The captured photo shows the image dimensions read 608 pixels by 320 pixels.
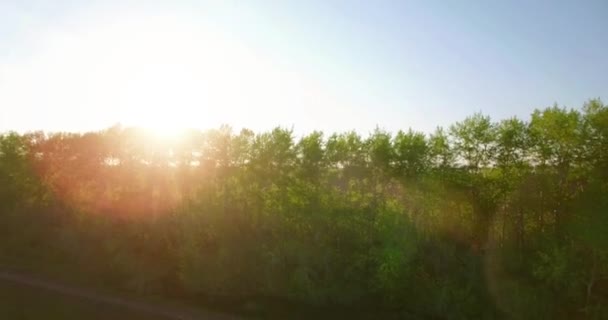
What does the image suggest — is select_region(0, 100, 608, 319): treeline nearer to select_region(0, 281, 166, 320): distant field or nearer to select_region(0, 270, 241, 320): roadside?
select_region(0, 270, 241, 320): roadside

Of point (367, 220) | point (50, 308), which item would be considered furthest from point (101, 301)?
point (367, 220)

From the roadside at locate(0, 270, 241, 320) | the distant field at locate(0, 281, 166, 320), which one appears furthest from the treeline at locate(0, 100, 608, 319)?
the distant field at locate(0, 281, 166, 320)

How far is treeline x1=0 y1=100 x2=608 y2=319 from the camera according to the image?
1166 inches

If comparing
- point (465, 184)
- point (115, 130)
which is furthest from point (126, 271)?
point (465, 184)

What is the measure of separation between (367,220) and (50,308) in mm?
23366

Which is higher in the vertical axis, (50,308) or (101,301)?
(101,301)

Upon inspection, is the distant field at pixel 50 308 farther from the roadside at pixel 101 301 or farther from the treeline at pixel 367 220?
the treeline at pixel 367 220

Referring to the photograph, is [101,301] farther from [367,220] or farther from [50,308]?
[367,220]

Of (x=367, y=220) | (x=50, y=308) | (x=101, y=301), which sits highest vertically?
(x=367, y=220)

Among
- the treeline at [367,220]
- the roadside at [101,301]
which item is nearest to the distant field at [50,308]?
the roadside at [101,301]

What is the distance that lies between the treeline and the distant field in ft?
17.2

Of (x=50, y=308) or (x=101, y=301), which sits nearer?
(x=50, y=308)

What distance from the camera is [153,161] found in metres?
44.5

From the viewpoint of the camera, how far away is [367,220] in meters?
34.8
